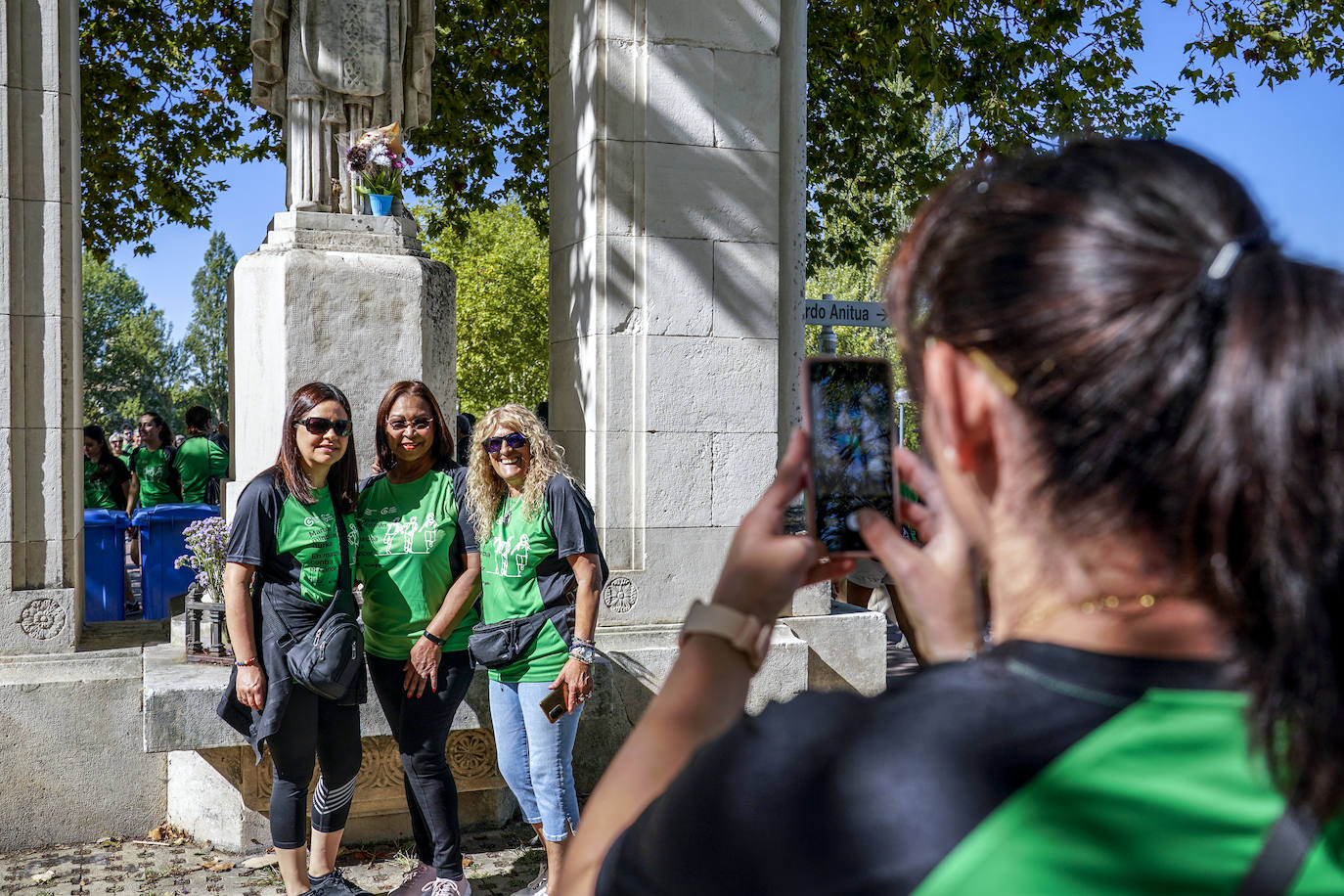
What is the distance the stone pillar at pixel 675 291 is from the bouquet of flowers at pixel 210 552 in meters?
1.84

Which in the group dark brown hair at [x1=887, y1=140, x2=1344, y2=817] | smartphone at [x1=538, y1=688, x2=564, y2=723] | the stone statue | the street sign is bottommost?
smartphone at [x1=538, y1=688, x2=564, y2=723]

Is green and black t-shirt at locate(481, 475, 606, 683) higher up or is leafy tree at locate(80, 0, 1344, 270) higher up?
leafy tree at locate(80, 0, 1344, 270)

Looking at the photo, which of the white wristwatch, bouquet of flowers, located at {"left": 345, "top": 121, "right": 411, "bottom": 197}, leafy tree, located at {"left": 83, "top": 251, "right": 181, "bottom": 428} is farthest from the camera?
leafy tree, located at {"left": 83, "top": 251, "right": 181, "bottom": 428}

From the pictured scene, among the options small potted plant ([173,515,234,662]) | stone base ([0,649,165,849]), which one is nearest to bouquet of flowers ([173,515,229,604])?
small potted plant ([173,515,234,662])

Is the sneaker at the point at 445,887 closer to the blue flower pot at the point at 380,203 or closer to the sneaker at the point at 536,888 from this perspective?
the sneaker at the point at 536,888

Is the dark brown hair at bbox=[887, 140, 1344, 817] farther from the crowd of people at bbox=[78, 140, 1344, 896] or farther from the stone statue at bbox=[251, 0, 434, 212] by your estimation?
the stone statue at bbox=[251, 0, 434, 212]

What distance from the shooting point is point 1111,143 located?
88 centimetres

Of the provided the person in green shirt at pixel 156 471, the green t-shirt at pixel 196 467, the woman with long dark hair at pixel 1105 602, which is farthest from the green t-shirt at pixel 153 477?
the woman with long dark hair at pixel 1105 602

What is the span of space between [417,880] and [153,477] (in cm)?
700

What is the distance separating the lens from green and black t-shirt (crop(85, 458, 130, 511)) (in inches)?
380

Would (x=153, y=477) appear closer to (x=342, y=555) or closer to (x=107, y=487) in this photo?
(x=107, y=487)

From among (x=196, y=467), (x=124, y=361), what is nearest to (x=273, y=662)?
(x=196, y=467)

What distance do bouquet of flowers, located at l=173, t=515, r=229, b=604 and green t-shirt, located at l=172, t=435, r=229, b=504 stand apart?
15.8ft

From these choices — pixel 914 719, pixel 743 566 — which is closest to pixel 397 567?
pixel 743 566
